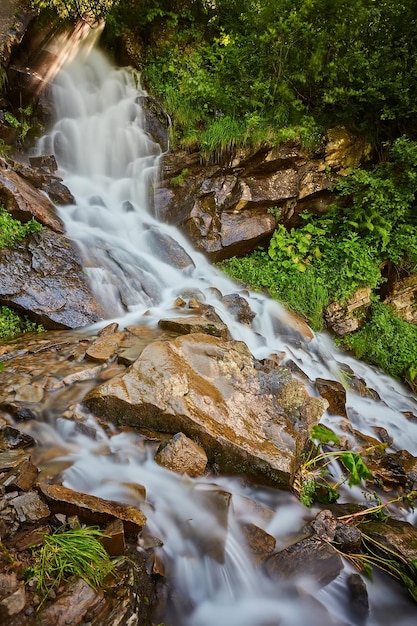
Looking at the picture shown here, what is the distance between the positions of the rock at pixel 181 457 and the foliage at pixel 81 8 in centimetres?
1072

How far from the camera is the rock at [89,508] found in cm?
199

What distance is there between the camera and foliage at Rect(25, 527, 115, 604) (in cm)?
159

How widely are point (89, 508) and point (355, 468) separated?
168cm

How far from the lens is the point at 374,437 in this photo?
14.8ft

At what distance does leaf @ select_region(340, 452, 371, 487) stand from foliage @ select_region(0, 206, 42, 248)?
5.00 metres

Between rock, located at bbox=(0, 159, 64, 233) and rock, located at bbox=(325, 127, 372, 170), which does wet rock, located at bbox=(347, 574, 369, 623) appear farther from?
rock, located at bbox=(325, 127, 372, 170)

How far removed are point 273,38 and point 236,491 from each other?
27.5 ft

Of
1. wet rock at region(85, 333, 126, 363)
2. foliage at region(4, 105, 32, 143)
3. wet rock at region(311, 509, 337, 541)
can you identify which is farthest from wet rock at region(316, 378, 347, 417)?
foliage at region(4, 105, 32, 143)

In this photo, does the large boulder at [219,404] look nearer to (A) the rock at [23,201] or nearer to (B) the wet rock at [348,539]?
(B) the wet rock at [348,539]

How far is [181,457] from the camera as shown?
2.70m

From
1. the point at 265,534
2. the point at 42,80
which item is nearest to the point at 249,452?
the point at 265,534

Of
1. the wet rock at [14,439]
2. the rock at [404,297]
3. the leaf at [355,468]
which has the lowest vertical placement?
the wet rock at [14,439]

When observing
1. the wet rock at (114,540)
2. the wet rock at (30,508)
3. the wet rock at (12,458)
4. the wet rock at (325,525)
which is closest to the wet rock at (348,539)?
the wet rock at (325,525)

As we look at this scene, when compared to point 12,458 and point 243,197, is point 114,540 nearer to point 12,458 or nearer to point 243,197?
point 12,458
